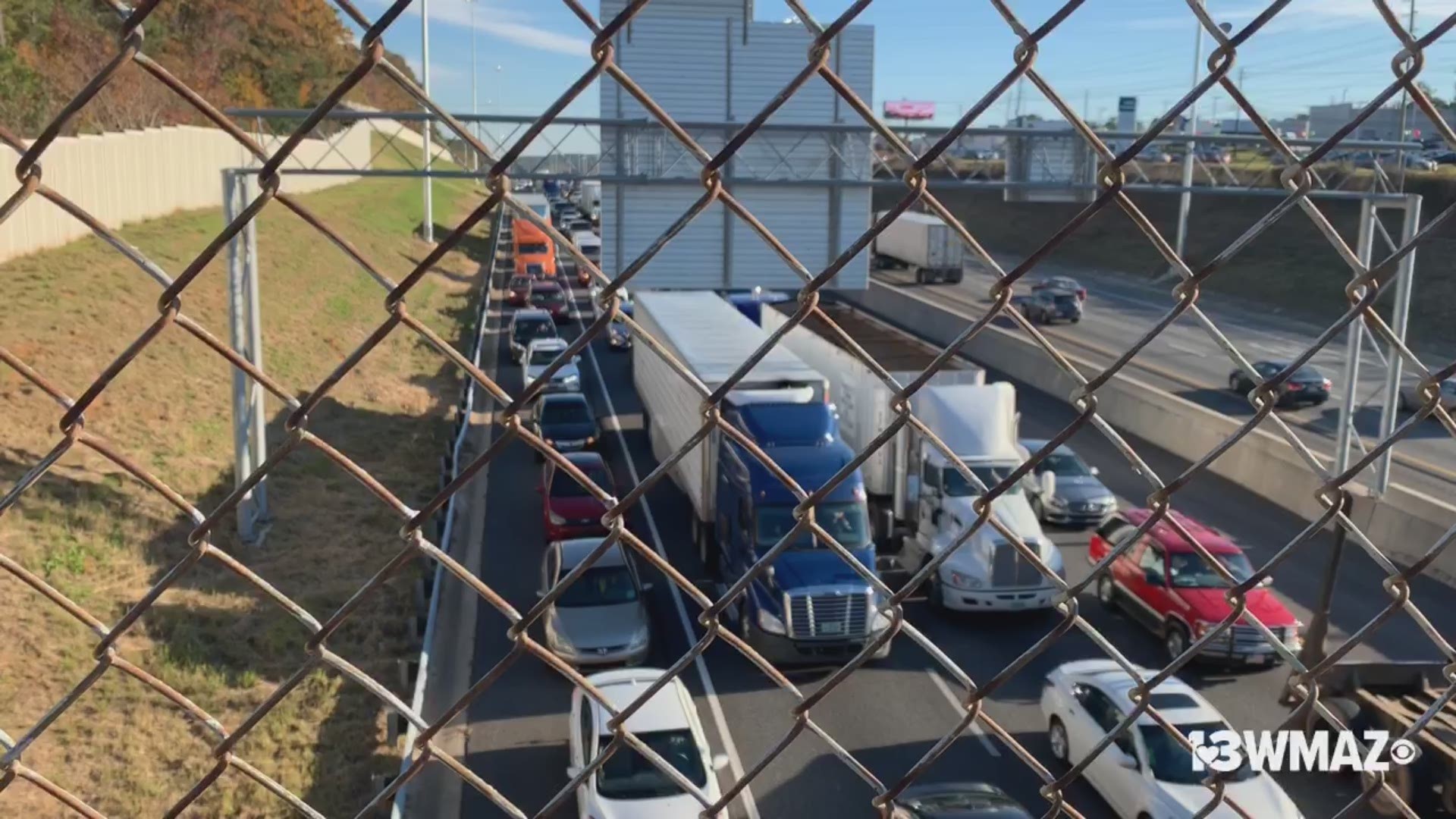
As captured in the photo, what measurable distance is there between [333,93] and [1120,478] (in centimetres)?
1965

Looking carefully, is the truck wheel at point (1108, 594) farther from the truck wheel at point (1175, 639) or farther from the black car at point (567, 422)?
the black car at point (567, 422)

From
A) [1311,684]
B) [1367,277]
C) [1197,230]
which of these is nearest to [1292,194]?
[1367,277]

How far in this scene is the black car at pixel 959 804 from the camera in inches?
306

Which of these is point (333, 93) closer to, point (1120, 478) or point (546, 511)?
point (546, 511)

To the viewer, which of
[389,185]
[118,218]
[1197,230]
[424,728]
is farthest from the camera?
[389,185]

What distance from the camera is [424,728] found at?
1.86m

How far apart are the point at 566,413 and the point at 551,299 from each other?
1552cm

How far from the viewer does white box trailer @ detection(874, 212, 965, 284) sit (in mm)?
45750

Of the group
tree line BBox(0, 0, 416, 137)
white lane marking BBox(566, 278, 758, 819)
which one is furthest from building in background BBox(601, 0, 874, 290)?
tree line BBox(0, 0, 416, 137)

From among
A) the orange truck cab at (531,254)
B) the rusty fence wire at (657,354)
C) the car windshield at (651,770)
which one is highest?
the rusty fence wire at (657,354)

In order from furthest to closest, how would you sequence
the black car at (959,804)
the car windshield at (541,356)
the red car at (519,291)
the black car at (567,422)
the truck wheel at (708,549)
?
the red car at (519,291) → the car windshield at (541,356) → the black car at (567,422) → the truck wheel at (708,549) → the black car at (959,804)

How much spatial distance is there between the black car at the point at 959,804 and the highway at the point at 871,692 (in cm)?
115

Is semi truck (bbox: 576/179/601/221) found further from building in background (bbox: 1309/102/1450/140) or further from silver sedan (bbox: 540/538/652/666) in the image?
silver sedan (bbox: 540/538/652/666)

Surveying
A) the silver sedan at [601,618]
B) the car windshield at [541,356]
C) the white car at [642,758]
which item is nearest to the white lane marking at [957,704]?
the white car at [642,758]
